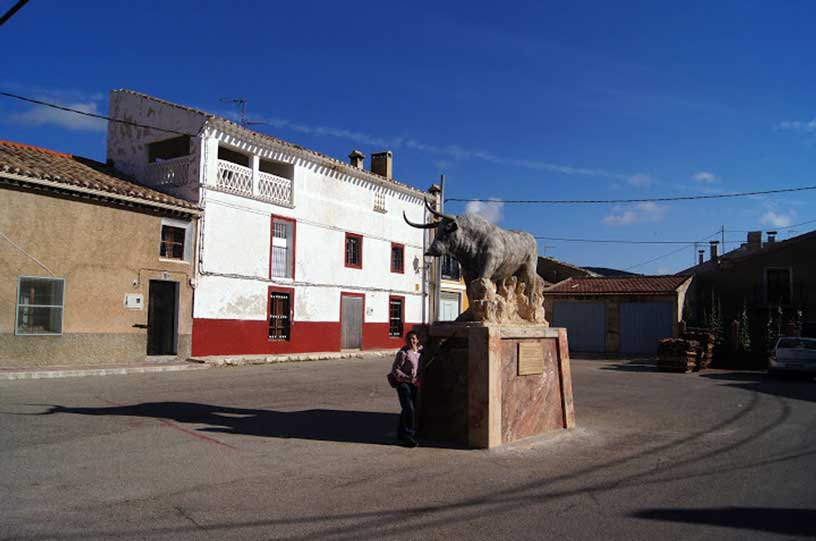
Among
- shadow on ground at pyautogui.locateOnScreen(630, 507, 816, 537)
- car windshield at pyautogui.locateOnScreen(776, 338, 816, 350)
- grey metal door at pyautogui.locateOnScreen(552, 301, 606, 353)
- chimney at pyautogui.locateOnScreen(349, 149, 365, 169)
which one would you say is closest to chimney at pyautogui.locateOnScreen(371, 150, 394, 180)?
chimney at pyautogui.locateOnScreen(349, 149, 365, 169)

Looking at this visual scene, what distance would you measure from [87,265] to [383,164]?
1603 cm

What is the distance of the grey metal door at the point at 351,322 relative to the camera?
26.0 m

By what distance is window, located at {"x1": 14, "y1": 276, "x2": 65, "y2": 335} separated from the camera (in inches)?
606

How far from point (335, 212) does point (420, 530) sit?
836 inches

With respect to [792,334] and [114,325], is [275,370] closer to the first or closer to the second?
[114,325]

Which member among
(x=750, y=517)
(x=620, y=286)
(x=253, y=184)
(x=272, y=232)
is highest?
(x=253, y=184)

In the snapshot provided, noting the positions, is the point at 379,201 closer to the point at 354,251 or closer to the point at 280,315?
the point at 354,251

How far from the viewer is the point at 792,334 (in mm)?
25656

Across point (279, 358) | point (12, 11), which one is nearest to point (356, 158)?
point (279, 358)

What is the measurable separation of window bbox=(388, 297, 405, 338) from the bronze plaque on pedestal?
1978cm

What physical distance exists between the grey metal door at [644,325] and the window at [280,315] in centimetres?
1660

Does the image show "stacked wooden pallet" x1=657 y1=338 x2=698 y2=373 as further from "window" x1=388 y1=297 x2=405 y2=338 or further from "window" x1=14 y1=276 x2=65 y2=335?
"window" x1=14 y1=276 x2=65 y2=335

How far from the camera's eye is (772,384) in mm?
17734

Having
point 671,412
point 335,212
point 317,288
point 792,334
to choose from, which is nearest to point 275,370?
point 317,288
